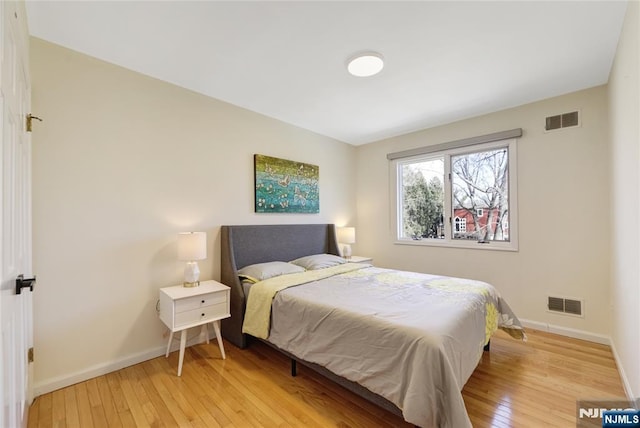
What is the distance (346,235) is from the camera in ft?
13.9

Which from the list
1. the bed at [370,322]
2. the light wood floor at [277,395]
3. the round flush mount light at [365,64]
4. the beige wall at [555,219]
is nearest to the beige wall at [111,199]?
the light wood floor at [277,395]

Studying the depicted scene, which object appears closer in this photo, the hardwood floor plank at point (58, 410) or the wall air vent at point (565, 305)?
the hardwood floor plank at point (58, 410)

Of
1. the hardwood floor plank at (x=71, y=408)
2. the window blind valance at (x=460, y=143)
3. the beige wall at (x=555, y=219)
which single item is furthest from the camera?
the window blind valance at (x=460, y=143)

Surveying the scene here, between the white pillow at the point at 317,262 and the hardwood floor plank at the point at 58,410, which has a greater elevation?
the white pillow at the point at 317,262

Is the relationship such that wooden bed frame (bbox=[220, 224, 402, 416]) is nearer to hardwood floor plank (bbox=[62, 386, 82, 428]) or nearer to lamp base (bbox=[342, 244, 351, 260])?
lamp base (bbox=[342, 244, 351, 260])

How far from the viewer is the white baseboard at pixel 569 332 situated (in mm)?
2725

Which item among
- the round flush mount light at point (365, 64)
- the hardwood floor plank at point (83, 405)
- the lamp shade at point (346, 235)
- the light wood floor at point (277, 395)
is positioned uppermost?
the round flush mount light at point (365, 64)

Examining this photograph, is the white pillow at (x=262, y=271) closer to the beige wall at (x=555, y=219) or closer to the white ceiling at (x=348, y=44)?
the white ceiling at (x=348, y=44)

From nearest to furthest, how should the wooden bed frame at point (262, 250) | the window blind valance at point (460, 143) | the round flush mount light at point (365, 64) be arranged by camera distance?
the round flush mount light at point (365, 64), the wooden bed frame at point (262, 250), the window blind valance at point (460, 143)

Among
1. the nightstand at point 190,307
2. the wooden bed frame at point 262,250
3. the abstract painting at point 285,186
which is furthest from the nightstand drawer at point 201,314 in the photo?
the abstract painting at point 285,186

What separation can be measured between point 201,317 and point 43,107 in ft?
6.55

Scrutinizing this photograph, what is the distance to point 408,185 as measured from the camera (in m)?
4.31

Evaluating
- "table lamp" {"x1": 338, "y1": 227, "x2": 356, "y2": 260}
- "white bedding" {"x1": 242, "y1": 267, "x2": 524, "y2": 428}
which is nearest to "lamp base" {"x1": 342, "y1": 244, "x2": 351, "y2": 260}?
"table lamp" {"x1": 338, "y1": 227, "x2": 356, "y2": 260}

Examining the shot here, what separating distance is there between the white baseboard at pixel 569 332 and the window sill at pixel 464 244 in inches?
32.9
